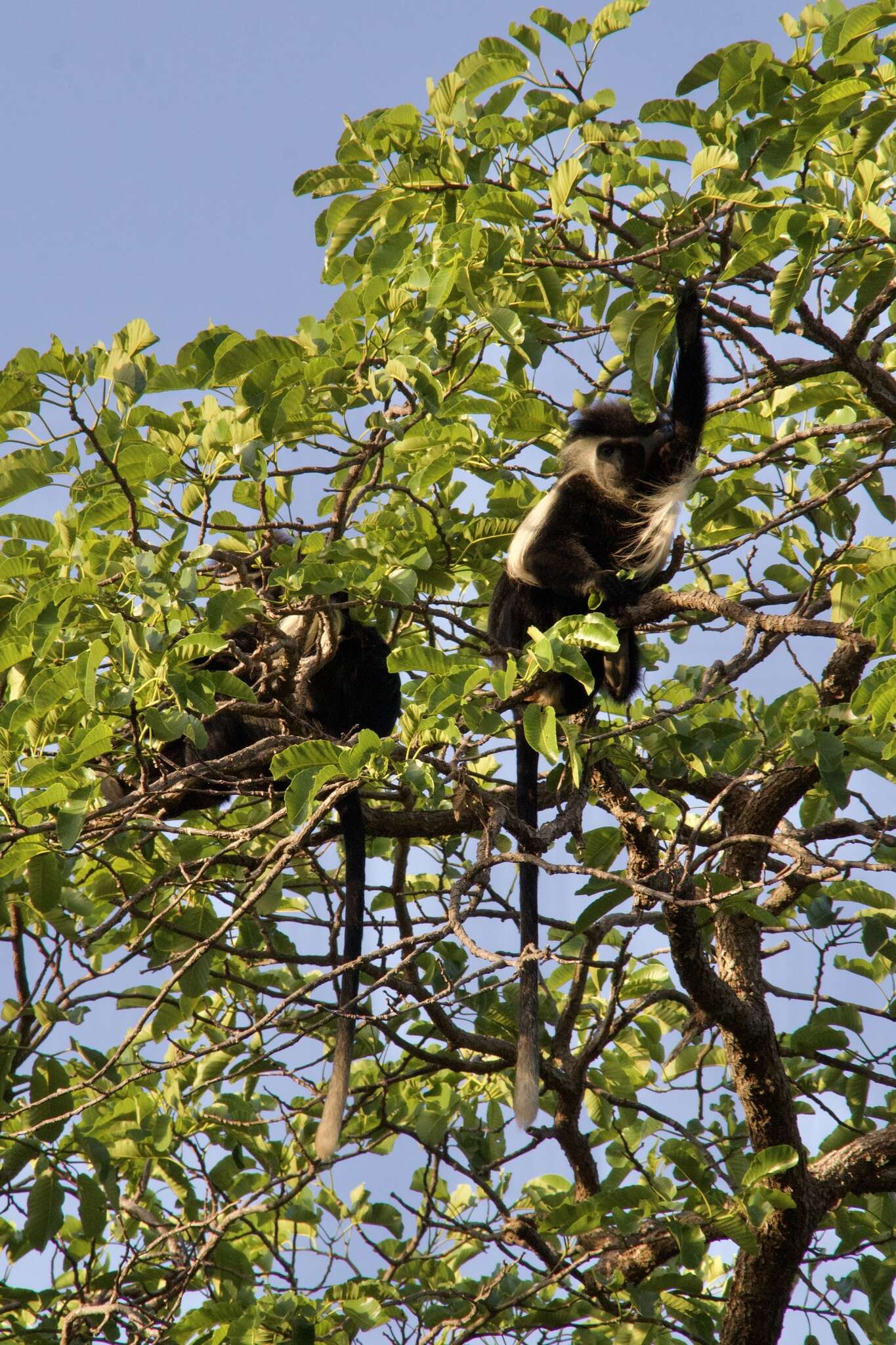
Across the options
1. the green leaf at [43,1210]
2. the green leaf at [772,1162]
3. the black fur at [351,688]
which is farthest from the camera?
the black fur at [351,688]

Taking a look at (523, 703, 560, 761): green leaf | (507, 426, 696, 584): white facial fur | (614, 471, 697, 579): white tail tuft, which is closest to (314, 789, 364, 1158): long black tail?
(523, 703, 560, 761): green leaf

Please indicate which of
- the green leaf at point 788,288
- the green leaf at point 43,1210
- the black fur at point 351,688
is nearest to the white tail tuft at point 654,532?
the black fur at point 351,688

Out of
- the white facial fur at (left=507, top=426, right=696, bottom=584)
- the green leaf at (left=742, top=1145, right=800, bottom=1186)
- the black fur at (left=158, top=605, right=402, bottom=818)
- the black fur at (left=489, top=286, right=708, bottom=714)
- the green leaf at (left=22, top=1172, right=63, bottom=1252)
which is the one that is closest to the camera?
the green leaf at (left=742, top=1145, right=800, bottom=1186)

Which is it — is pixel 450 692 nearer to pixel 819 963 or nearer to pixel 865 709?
pixel 865 709

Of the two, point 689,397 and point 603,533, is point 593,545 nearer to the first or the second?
point 603,533

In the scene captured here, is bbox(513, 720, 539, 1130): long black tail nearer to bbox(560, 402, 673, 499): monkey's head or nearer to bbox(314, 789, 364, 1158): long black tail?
bbox(314, 789, 364, 1158): long black tail

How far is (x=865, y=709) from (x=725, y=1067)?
1.71m

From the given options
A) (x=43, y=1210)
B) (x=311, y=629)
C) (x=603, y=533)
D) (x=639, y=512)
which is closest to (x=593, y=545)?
(x=603, y=533)

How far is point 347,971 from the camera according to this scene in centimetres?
254

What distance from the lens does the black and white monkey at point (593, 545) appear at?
2.72 metres

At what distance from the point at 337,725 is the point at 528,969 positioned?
1109 mm

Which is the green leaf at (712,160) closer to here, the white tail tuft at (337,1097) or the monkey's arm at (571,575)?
the monkey's arm at (571,575)

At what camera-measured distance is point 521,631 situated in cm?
338

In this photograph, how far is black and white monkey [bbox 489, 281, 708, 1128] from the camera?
8.93ft
